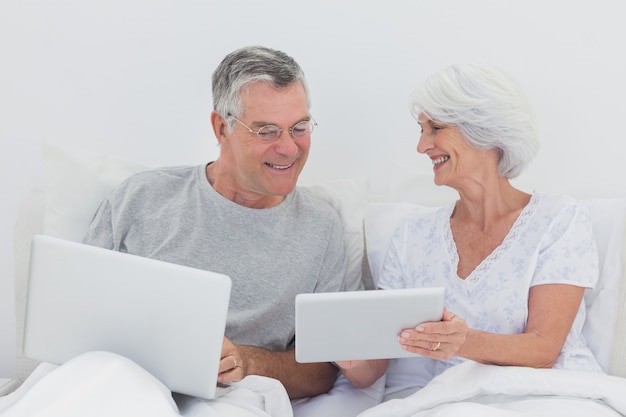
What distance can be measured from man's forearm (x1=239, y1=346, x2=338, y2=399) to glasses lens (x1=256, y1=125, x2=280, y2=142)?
1.76 feet

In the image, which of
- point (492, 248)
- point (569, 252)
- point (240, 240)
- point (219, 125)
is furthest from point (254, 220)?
point (569, 252)

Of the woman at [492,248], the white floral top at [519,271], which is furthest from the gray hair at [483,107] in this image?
the white floral top at [519,271]

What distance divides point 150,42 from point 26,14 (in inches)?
16.1

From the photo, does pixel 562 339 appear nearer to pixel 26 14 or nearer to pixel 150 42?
pixel 150 42

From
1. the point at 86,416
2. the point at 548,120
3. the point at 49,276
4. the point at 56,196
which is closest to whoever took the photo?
the point at 86,416

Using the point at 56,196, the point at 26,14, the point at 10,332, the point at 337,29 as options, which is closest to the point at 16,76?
the point at 26,14

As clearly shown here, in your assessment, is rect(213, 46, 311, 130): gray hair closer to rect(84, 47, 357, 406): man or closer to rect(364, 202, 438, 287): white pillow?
rect(84, 47, 357, 406): man

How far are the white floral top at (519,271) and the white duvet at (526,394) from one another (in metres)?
0.21

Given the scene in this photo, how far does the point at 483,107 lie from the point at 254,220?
66 centimetres

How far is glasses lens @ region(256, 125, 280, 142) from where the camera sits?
2090 millimetres

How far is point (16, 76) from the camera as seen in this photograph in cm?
262

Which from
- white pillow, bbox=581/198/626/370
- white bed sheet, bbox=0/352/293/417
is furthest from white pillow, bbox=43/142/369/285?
white bed sheet, bbox=0/352/293/417

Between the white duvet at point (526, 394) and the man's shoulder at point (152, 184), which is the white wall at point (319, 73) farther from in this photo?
the white duvet at point (526, 394)

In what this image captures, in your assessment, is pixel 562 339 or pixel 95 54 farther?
pixel 95 54
